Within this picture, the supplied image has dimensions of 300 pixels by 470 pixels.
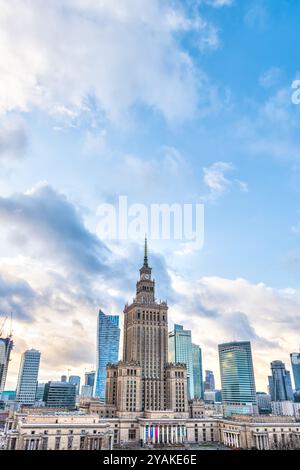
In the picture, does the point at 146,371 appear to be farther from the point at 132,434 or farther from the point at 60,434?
the point at 60,434

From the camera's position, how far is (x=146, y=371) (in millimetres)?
170750

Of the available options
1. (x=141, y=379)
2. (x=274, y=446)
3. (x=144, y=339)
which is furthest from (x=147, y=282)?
(x=274, y=446)

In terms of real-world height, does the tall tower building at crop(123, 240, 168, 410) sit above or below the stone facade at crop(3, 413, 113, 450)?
above

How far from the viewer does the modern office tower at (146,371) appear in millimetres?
160125

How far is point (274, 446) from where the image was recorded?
12900 cm

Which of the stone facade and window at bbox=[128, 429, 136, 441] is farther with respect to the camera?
window at bbox=[128, 429, 136, 441]

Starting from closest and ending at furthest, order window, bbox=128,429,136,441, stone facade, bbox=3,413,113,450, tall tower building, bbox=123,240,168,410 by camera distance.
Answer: stone facade, bbox=3,413,113,450, window, bbox=128,429,136,441, tall tower building, bbox=123,240,168,410

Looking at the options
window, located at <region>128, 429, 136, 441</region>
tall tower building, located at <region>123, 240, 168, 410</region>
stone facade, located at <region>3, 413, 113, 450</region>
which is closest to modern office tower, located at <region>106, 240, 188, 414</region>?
tall tower building, located at <region>123, 240, 168, 410</region>

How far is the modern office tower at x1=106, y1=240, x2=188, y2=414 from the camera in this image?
160 m

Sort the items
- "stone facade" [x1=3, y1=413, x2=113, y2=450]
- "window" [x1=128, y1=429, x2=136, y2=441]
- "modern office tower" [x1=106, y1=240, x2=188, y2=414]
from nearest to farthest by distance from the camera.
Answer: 1. "stone facade" [x1=3, y1=413, x2=113, y2=450]
2. "window" [x1=128, y1=429, x2=136, y2=441]
3. "modern office tower" [x1=106, y1=240, x2=188, y2=414]

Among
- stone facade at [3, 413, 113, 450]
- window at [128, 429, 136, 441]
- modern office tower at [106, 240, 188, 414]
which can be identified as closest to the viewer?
stone facade at [3, 413, 113, 450]

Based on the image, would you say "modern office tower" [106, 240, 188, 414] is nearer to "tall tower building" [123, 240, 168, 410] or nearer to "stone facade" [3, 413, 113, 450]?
"tall tower building" [123, 240, 168, 410]

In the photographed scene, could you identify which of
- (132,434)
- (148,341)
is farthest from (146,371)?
(132,434)

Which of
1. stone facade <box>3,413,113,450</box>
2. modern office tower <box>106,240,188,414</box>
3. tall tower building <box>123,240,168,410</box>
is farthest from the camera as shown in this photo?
tall tower building <box>123,240,168,410</box>
